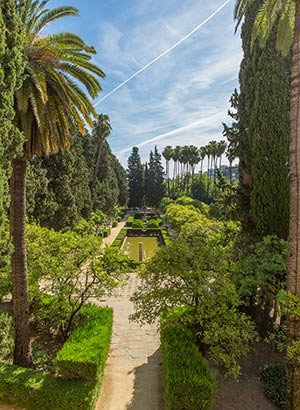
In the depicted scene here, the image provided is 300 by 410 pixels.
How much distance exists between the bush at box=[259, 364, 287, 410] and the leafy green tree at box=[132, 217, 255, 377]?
42.2 inches

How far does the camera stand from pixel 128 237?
1337 inches

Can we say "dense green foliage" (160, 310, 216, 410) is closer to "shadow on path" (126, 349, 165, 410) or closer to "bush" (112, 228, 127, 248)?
"shadow on path" (126, 349, 165, 410)

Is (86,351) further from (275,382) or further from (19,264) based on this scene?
(275,382)

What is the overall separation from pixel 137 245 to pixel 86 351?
22862 millimetres

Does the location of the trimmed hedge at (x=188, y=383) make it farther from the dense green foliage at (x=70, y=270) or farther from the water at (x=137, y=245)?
the water at (x=137, y=245)

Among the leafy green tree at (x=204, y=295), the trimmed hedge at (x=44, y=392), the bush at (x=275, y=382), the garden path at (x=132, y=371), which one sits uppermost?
the leafy green tree at (x=204, y=295)

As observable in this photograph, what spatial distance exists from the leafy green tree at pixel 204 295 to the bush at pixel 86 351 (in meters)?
1.18

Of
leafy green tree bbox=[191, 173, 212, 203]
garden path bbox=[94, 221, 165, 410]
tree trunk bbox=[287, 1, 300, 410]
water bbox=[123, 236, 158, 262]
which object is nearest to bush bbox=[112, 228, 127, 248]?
water bbox=[123, 236, 158, 262]

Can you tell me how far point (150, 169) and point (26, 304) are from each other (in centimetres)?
5525

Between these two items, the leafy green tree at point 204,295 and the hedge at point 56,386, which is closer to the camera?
the hedge at point 56,386

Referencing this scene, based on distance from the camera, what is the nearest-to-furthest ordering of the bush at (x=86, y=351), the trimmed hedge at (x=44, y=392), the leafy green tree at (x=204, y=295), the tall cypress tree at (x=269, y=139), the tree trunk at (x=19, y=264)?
the trimmed hedge at (x=44, y=392) < the bush at (x=86, y=351) < the leafy green tree at (x=204, y=295) < the tree trunk at (x=19, y=264) < the tall cypress tree at (x=269, y=139)

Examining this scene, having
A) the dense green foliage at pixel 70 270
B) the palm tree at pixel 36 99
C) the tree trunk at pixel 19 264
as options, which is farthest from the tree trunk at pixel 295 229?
the tree trunk at pixel 19 264

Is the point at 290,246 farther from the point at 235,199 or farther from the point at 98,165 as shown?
the point at 98,165

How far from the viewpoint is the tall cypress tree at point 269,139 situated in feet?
31.1
